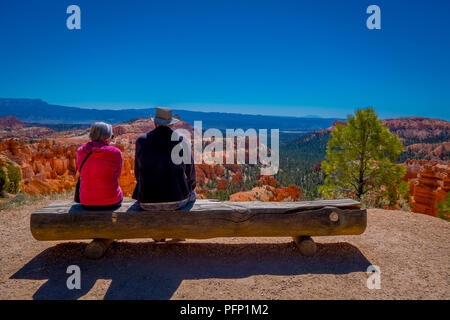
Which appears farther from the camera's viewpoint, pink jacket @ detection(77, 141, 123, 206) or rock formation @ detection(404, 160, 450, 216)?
rock formation @ detection(404, 160, 450, 216)

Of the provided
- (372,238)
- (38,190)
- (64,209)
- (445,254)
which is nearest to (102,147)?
(64,209)

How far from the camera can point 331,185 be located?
1378 centimetres

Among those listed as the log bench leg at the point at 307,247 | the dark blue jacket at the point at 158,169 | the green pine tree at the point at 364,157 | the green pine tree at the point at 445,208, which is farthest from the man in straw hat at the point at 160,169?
the green pine tree at the point at 445,208

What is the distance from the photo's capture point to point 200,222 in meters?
4.41

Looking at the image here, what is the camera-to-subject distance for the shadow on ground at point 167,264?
3736mm

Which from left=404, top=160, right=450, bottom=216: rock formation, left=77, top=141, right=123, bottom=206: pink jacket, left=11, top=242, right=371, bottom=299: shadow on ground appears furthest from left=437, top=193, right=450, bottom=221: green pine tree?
left=77, top=141, right=123, bottom=206: pink jacket

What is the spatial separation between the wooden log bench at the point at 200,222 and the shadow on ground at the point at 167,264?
33cm

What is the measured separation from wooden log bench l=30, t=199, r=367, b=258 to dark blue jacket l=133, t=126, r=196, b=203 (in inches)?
12.6

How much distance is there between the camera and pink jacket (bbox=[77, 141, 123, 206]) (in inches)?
166
